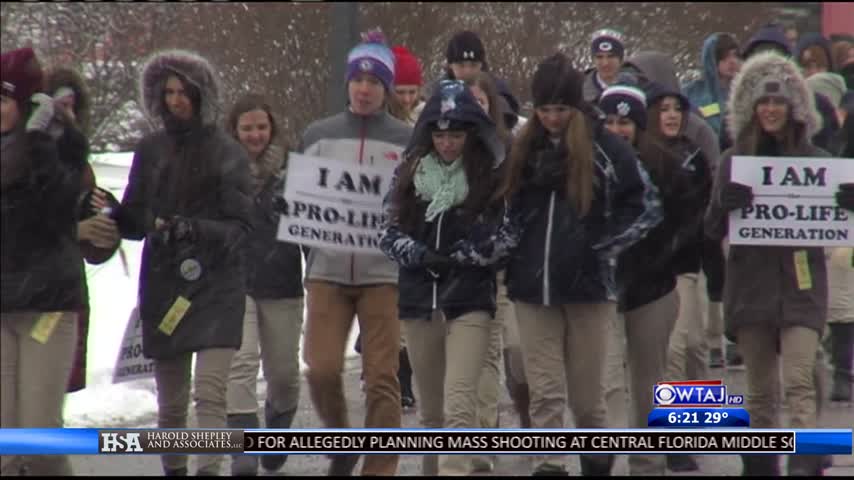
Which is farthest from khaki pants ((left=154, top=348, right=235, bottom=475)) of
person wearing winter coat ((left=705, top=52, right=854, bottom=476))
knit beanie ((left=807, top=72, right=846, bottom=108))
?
knit beanie ((left=807, top=72, right=846, bottom=108))

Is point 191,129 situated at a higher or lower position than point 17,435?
higher

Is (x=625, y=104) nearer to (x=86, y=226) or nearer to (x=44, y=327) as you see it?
(x=86, y=226)

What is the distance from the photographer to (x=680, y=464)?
340 inches

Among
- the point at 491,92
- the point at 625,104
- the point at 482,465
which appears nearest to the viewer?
the point at 625,104

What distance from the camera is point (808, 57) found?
35.3 ft

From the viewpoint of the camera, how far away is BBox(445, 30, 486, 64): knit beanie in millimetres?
9125

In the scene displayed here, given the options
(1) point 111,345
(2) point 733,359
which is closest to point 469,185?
(2) point 733,359

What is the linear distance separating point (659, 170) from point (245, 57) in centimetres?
219

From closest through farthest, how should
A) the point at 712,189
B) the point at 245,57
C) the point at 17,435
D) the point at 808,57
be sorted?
the point at 17,435 < the point at 712,189 < the point at 245,57 < the point at 808,57

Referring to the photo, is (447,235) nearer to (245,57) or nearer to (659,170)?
(659,170)

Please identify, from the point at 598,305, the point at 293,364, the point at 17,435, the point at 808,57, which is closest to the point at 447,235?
the point at 598,305

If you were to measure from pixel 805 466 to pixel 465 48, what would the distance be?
2.36m

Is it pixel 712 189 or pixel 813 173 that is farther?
pixel 712 189

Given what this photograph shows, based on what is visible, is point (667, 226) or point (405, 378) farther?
point (405, 378)
